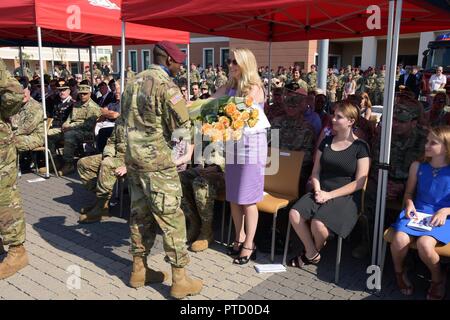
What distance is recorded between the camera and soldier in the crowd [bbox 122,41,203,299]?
2.73 metres

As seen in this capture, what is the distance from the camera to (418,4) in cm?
324

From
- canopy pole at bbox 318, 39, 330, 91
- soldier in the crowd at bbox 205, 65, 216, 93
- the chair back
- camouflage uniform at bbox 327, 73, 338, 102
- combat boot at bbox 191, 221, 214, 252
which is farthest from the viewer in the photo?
soldier in the crowd at bbox 205, 65, 216, 93

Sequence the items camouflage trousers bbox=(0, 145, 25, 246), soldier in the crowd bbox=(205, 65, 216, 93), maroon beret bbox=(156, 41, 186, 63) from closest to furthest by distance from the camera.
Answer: maroon beret bbox=(156, 41, 186, 63)
camouflage trousers bbox=(0, 145, 25, 246)
soldier in the crowd bbox=(205, 65, 216, 93)

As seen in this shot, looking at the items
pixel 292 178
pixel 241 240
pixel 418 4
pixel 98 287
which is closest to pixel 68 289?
pixel 98 287

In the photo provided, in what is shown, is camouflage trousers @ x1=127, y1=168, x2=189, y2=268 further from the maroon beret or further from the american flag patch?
the maroon beret

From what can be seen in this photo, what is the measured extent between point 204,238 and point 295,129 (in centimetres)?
160

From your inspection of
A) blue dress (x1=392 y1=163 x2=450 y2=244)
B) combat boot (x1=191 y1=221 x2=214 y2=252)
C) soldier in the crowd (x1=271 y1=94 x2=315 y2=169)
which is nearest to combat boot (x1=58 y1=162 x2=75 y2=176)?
combat boot (x1=191 y1=221 x2=214 y2=252)

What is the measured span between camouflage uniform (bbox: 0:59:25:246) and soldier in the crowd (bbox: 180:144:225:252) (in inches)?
58.0

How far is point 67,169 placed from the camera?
6668 millimetres

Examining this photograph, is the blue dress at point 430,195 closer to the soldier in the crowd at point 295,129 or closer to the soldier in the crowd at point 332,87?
the soldier in the crowd at point 295,129

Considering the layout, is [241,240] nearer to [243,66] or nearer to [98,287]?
[98,287]

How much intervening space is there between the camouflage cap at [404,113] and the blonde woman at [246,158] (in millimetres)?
1345

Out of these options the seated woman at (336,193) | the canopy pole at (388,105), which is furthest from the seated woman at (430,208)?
the seated woman at (336,193)

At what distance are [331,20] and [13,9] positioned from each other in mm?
4436
